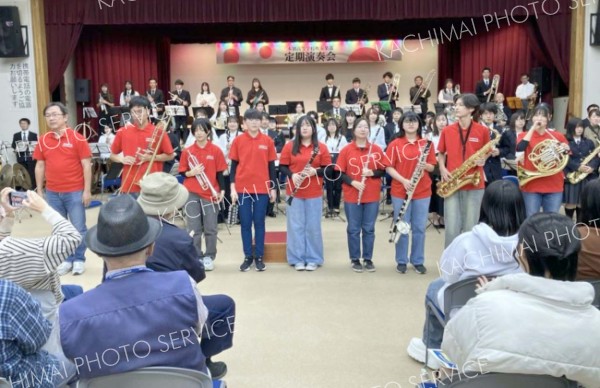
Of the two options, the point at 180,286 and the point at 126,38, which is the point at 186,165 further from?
the point at 126,38

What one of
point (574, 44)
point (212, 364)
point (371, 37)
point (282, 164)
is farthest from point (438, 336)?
point (371, 37)

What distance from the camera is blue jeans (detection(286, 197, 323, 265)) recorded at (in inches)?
230

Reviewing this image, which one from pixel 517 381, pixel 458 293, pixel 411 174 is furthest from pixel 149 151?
pixel 517 381

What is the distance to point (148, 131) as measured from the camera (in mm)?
5930

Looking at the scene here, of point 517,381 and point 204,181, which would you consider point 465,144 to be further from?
point 517,381

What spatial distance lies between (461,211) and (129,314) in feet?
13.2

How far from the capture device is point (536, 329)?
1836mm

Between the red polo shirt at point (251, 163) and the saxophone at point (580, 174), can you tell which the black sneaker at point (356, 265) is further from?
the saxophone at point (580, 174)

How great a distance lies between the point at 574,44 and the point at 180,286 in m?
10.4

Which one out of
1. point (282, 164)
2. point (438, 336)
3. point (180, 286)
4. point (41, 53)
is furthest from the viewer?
point (41, 53)

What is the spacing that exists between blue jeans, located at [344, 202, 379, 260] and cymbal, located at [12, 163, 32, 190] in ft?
22.4

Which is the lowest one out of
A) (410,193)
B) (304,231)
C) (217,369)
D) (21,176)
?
(217,369)

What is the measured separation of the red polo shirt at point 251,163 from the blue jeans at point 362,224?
2.75 feet

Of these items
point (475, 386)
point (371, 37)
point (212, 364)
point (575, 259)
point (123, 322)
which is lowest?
point (212, 364)
